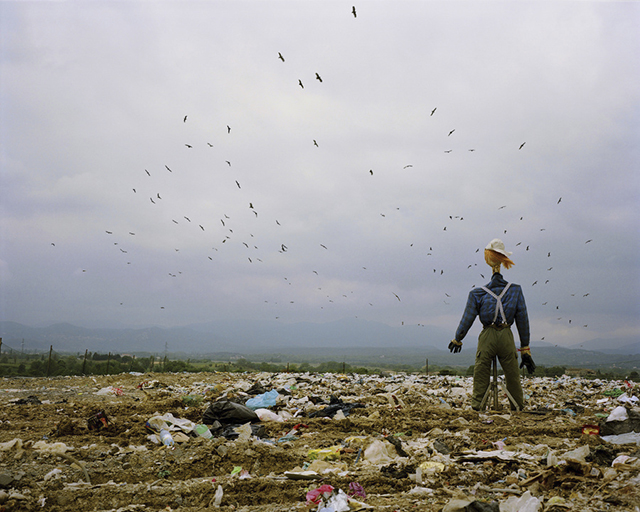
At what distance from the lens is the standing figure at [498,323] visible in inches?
236

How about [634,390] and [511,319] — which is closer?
[511,319]

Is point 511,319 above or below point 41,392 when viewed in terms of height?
above

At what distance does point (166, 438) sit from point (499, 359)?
4.71 meters

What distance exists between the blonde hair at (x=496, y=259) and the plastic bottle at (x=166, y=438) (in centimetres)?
504

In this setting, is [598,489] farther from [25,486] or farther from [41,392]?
[41,392]

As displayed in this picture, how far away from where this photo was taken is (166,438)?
4383 millimetres

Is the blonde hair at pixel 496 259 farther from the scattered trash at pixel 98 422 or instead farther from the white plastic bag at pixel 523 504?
the scattered trash at pixel 98 422

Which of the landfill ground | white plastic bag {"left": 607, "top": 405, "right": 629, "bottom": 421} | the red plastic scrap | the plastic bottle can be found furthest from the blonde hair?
the plastic bottle

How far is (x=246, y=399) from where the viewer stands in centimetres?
726

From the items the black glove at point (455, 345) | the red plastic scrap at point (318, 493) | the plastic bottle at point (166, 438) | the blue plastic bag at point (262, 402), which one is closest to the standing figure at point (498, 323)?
the black glove at point (455, 345)

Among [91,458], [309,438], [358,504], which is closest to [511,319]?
[309,438]

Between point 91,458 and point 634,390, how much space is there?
33.8ft

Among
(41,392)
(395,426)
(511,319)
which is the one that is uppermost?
(511,319)

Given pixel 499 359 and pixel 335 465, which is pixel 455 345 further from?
pixel 335 465
